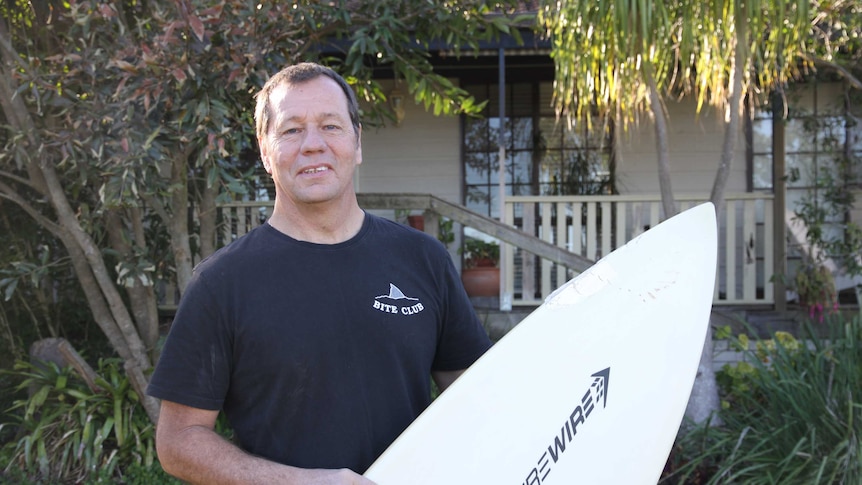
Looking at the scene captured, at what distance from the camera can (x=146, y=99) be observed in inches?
133

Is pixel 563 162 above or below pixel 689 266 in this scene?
above

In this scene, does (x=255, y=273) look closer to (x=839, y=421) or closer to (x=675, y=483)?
(x=675, y=483)

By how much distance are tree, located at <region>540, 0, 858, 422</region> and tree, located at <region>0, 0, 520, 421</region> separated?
848 mm

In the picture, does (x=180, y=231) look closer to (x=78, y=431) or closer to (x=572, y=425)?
(x=78, y=431)

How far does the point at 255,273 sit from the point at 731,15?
318 cm

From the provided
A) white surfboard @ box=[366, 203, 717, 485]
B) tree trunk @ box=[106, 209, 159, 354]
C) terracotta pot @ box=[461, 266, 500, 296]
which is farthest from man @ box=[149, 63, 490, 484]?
terracotta pot @ box=[461, 266, 500, 296]

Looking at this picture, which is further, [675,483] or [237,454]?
[675,483]

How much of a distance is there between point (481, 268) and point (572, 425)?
5256mm

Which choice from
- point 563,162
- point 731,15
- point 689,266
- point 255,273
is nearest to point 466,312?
point 255,273

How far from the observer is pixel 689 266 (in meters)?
2.42

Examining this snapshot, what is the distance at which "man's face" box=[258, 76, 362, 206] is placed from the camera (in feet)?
5.49

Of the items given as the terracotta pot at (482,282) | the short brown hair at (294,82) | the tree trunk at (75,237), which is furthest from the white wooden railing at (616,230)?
the short brown hair at (294,82)

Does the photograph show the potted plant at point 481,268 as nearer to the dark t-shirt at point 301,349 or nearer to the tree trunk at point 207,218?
the tree trunk at point 207,218

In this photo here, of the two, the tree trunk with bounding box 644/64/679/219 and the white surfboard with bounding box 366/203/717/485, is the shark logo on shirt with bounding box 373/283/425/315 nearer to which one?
the white surfboard with bounding box 366/203/717/485
